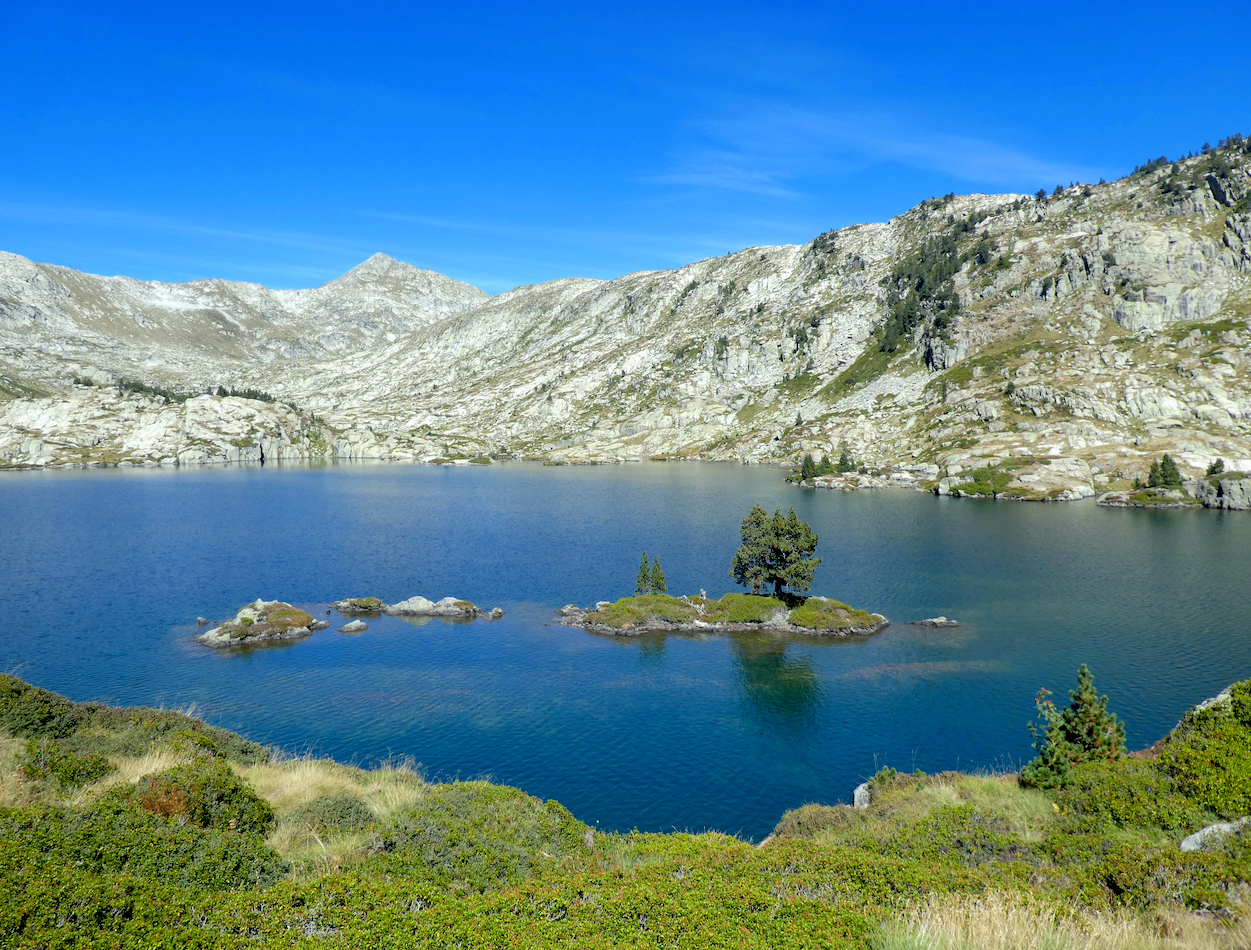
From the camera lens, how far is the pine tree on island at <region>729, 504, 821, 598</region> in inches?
3487

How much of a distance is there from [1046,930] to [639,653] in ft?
211

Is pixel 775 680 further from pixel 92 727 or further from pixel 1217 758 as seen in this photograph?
pixel 92 727

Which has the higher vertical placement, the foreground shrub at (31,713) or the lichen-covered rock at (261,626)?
the foreground shrub at (31,713)

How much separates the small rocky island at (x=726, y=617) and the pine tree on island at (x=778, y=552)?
2.92m

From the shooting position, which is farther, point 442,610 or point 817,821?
point 442,610

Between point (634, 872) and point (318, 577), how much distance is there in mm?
100769

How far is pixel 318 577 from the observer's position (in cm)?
10644

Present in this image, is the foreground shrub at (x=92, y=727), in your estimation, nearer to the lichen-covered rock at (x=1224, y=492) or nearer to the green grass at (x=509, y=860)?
the green grass at (x=509, y=860)

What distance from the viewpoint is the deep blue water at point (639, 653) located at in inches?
2056

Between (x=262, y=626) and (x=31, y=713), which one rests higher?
(x=31, y=713)

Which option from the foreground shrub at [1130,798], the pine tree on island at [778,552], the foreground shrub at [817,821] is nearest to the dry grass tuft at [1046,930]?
the foreground shrub at [1130,798]

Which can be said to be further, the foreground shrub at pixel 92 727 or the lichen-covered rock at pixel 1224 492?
the lichen-covered rock at pixel 1224 492

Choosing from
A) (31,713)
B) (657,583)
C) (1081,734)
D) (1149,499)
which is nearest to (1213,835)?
(1081,734)

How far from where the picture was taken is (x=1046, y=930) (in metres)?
13.3
